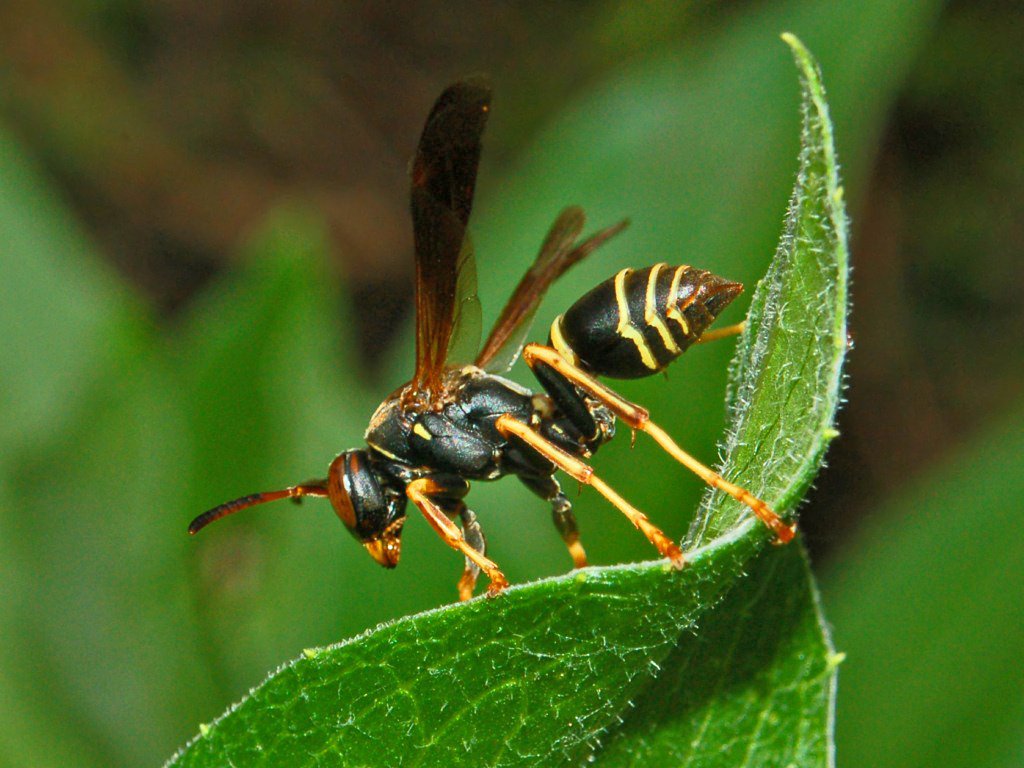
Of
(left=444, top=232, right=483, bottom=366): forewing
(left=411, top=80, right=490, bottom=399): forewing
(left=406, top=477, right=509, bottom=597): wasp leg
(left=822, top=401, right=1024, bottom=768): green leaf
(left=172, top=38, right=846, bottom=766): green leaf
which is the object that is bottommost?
(left=822, top=401, right=1024, bottom=768): green leaf

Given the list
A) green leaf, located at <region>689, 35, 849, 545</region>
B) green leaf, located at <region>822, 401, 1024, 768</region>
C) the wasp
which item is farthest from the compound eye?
green leaf, located at <region>822, 401, 1024, 768</region>

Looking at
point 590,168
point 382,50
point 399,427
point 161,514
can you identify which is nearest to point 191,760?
point 399,427

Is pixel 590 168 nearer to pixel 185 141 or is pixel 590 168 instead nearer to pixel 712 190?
pixel 712 190

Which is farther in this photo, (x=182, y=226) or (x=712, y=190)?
(x=182, y=226)

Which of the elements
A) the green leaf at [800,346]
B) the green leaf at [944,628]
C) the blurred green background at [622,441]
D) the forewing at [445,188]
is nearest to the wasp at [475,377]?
the forewing at [445,188]

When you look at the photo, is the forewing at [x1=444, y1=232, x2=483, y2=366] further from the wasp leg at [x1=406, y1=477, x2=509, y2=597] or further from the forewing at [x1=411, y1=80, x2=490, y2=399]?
the wasp leg at [x1=406, y1=477, x2=509, y2=597]
